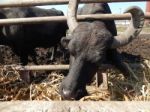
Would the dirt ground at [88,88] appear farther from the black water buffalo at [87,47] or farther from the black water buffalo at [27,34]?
the black water buffalo at [27,34]

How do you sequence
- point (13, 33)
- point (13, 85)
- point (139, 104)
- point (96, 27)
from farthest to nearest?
point (13, 33)
point (13, 85)
point (96, 27)
point (139, 104)

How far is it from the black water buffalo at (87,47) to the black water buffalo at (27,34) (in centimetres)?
258

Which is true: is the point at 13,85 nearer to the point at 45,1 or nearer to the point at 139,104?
the point at 45,1

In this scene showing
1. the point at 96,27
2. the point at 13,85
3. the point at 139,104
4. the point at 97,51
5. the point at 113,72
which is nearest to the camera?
the point at 139,104

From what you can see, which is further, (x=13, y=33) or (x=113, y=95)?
(x=13, y=33)

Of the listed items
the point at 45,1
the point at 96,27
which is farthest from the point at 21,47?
the point at 96,27

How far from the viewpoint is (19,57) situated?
→ 7504 mm

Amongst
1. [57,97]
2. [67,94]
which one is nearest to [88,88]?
[57,97]

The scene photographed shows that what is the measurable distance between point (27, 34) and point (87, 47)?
3.40 meters

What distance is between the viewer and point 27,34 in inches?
287

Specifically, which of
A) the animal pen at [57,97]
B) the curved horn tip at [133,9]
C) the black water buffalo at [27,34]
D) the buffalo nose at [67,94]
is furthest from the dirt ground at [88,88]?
the black water buffalo at [27,34]

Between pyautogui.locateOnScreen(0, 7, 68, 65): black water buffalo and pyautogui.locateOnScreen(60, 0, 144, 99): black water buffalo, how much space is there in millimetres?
2580

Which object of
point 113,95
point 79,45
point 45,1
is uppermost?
point 45,1

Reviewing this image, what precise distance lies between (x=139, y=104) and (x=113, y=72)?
10.6 ft
